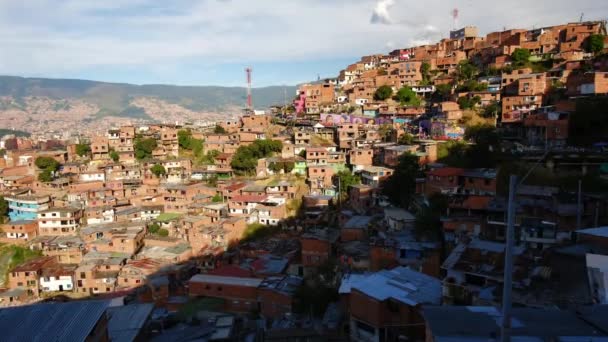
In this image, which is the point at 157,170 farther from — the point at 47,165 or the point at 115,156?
the point at 47,165

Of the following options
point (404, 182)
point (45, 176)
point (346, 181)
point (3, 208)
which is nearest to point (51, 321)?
point (404, 182)

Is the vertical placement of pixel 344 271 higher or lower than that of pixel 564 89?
lower

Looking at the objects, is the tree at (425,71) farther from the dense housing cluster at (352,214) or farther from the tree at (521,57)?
the tree at (521,57)

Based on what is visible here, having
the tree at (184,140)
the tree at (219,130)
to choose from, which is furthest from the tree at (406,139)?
the tree at (184,140)

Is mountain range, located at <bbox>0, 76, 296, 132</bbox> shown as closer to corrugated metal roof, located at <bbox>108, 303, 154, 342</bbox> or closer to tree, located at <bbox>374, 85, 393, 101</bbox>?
tree, located at <bbox>374, 85, 393, 101</bbox>

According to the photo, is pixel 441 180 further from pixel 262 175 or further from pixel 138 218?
pixel 138 218

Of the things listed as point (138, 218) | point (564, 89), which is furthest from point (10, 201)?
point (564, 89)
